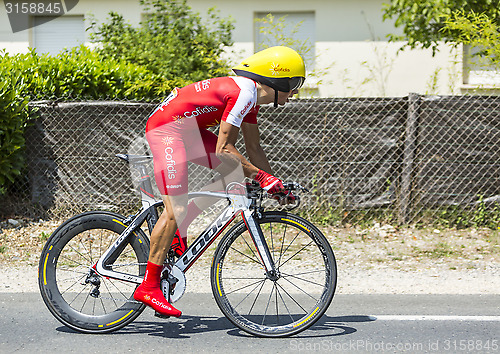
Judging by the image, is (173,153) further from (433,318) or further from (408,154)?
(408,154)

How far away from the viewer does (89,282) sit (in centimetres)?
447

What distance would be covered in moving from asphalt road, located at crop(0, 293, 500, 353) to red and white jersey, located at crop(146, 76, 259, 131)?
4.78 feet

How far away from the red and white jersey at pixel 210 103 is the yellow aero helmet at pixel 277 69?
0.24ft

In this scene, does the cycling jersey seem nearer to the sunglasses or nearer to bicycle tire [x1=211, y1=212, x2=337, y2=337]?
the sunglasses

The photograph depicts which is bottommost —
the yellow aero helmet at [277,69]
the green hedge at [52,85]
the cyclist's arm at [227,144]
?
the green hedge at [52,85]

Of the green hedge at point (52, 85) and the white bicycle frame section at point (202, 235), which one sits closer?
the white bicycle frame section at point (202, 235)

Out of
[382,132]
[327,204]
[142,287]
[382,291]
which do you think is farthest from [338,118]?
[142,287]

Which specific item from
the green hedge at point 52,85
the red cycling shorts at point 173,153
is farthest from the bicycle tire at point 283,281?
the green hedge at point 52,85

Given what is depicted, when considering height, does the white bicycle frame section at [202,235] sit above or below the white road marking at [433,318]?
above

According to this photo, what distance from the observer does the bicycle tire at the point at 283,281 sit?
4.25m

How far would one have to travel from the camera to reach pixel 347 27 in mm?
15820

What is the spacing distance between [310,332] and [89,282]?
1.60m

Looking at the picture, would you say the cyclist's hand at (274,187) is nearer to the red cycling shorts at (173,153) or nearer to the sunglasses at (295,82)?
the red cycling shorts at (173,153)

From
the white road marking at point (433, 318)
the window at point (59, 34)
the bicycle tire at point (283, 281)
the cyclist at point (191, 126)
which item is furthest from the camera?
the window at point (59, 34)
